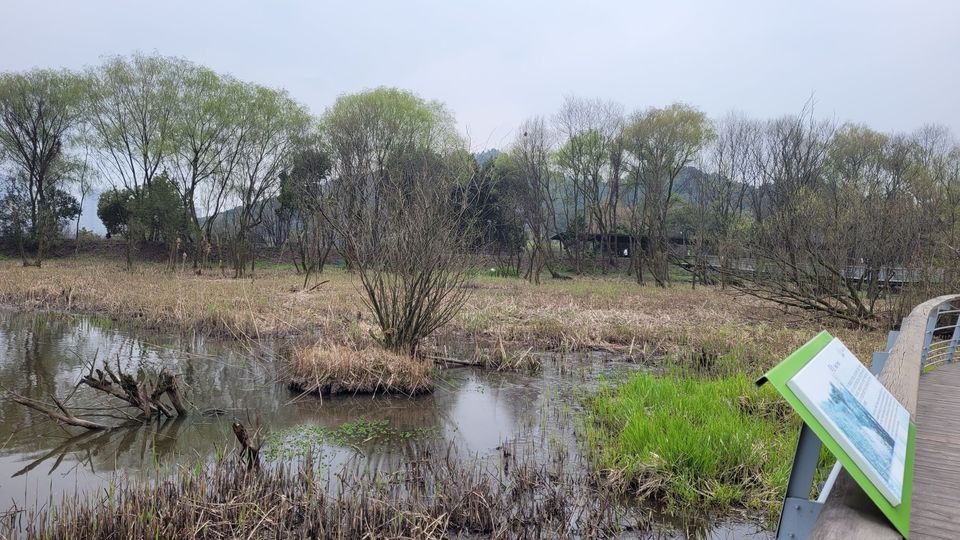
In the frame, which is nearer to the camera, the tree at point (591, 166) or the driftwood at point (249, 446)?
the driftwood at point (249, 446)

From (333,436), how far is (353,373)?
1.88 m

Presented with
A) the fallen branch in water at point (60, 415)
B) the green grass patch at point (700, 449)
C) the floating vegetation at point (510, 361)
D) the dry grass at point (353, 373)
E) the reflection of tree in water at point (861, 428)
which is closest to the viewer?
the reflection of tree in water at point (861, 428)

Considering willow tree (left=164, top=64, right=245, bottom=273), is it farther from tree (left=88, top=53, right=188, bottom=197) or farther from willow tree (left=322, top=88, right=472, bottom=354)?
willow tree (left=322, top=88, right=472, bottom=354)

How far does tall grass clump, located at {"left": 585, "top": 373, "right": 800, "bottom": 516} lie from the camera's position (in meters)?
4.89

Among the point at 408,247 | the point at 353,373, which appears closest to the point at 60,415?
the point at 353,373

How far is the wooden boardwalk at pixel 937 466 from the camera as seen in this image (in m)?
2.44

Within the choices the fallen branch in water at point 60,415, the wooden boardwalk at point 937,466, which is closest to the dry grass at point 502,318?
the fallen branch in water at point 60,415

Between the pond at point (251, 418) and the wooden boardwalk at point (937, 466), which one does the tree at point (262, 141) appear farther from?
the wooden boardwalk at point (937, 466)

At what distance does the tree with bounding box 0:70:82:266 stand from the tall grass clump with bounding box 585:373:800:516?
116ft

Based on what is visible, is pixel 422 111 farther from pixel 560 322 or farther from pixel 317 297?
pixel 560 322

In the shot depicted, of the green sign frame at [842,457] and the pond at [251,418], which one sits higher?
the green sign frame at [842,457]

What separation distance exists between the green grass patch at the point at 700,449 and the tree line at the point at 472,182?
9845 millimetres

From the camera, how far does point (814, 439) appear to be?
2045 mm

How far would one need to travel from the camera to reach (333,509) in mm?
4141
